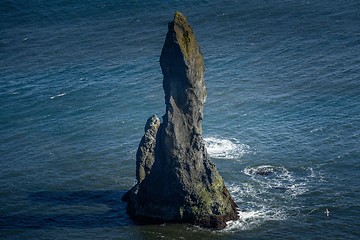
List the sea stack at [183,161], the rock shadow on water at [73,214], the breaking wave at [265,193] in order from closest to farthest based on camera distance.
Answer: the sea stack at [183,161]
the breaking wave at [265,193]
the rock shadow on water at [73,214]

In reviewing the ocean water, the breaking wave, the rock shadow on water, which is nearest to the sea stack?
the ocean water

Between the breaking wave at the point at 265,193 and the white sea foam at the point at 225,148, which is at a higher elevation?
the white sea foam at the point at 225,148

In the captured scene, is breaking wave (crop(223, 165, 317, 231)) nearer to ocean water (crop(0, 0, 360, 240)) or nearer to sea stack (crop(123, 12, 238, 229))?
ocean water (crop(0, 0, 360, 240))

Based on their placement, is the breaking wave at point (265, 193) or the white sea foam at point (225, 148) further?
the white sea foam at point (225, 148)

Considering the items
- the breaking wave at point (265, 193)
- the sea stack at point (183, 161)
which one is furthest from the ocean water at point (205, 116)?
the sea stack at point (183, 161)

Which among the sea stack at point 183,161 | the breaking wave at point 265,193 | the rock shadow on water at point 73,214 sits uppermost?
the sea stack at point 183,161

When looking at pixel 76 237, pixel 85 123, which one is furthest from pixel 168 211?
pixel 85 123

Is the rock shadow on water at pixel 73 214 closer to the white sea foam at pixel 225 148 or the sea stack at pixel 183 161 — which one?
the sea stack at pixel 183 161

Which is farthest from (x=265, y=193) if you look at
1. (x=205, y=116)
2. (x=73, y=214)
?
(x=205, y=116)

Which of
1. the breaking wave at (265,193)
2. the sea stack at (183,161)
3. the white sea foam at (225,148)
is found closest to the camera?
the sea stack at (183,161)
